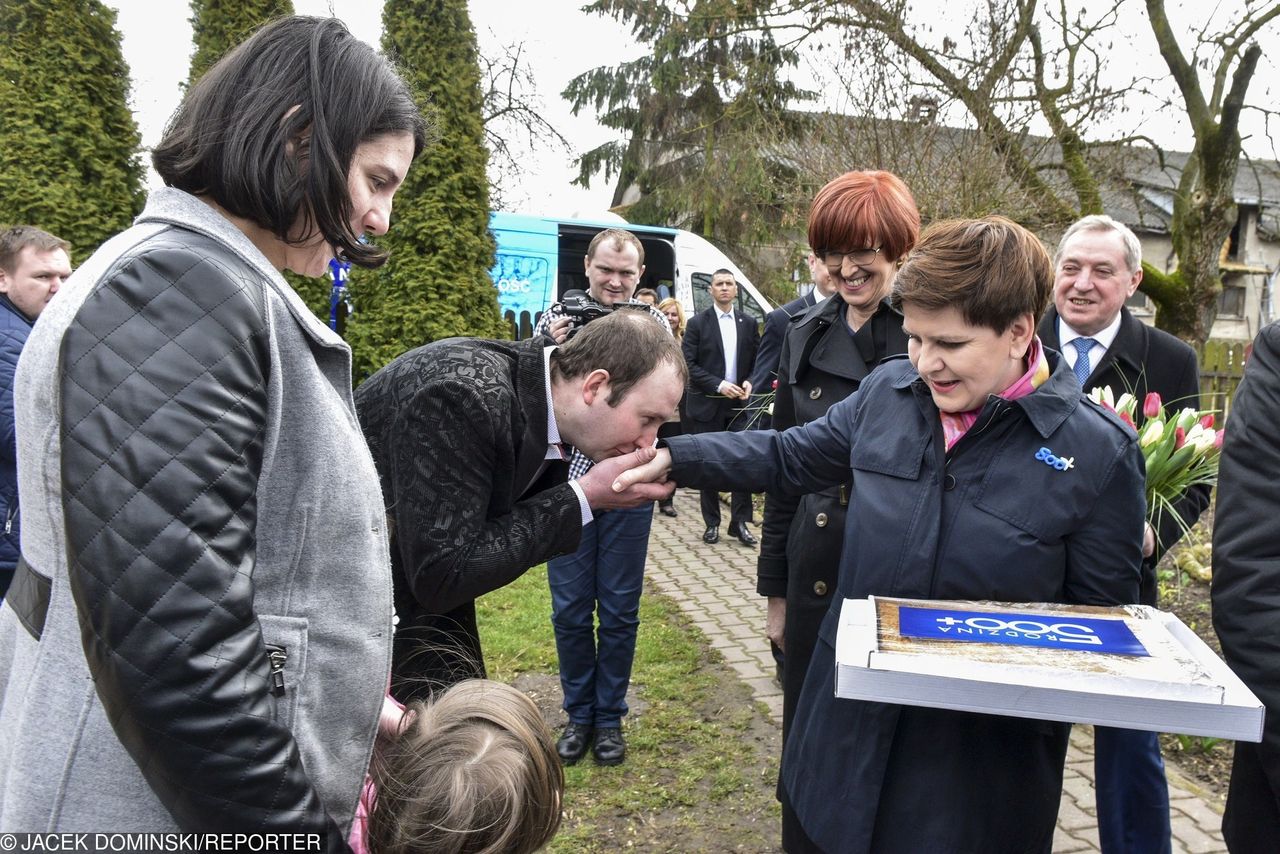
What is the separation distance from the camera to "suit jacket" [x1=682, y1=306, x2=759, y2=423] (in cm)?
848

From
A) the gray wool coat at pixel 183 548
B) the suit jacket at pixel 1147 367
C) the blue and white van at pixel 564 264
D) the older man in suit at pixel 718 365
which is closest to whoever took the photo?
the gray wool coat at pixel 183 548

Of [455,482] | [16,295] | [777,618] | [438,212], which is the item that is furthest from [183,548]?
[438,212]

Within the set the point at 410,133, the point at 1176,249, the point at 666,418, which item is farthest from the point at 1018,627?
the point at 1176,249

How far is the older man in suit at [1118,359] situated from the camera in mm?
2918

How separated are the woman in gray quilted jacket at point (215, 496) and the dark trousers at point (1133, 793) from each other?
263cm

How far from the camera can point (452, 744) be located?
1546 mm

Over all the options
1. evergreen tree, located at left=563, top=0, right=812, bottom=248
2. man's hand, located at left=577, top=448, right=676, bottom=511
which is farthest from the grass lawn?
evergreen tree, located at left=563, top=0, right=812, bottom=248

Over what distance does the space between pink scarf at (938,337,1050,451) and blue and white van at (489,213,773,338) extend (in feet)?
31.9

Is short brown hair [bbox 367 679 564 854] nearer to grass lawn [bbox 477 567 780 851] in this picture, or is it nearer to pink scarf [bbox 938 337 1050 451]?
pink scarf [bbox 938 337 1050 451]

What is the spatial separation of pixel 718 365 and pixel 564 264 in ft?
16.0

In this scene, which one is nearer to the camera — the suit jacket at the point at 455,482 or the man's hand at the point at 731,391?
the suit jacket at the point at 455,482

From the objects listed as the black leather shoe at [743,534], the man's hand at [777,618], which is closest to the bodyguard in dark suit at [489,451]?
the man's hand at [777,618]

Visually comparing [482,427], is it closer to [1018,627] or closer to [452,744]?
[452,744]

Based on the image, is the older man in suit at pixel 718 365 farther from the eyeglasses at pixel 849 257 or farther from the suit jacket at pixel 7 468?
the suit jacket at pixel 7 468
